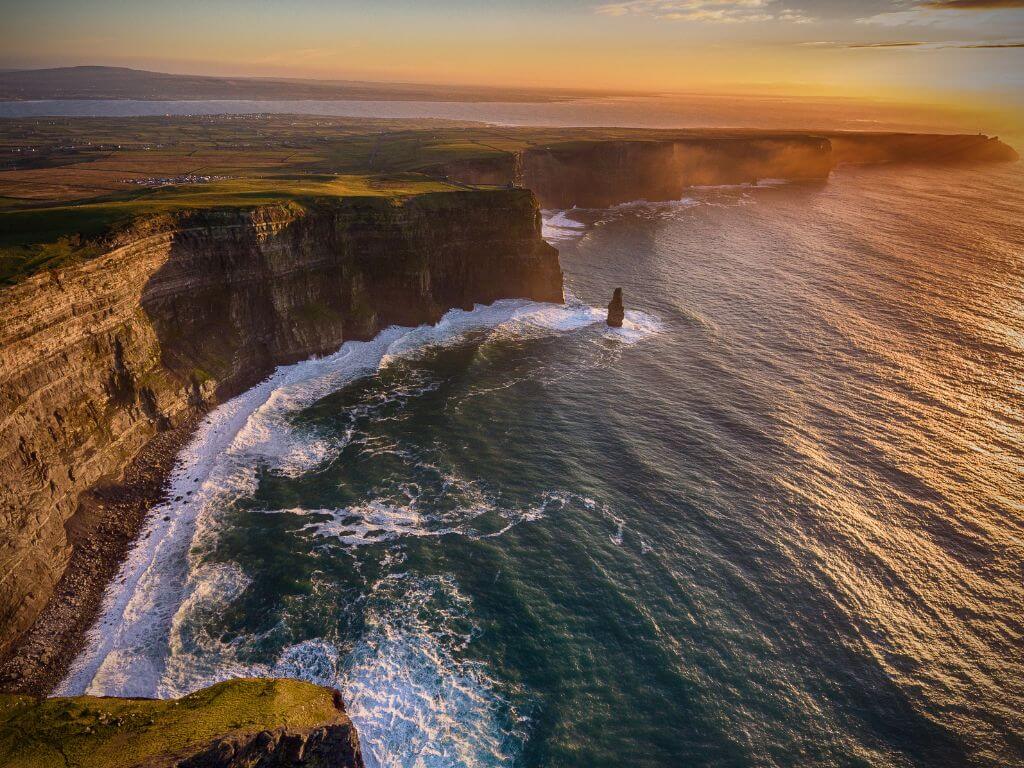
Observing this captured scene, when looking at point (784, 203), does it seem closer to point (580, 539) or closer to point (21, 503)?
point (580, 539)

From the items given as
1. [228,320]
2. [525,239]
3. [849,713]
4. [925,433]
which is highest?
[525,239]

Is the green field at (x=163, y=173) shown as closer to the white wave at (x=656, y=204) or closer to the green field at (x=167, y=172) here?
the green field at (x=167, y=172)

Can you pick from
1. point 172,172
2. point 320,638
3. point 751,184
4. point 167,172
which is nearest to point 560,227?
point 172,172

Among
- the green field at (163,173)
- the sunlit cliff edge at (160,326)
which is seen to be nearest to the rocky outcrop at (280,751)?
the sunlit cliff edge at (160,326)

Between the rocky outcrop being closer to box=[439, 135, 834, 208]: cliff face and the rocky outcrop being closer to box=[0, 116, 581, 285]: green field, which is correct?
box=[0, 116, 581, 285]: green field

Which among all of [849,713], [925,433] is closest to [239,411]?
[849,713]

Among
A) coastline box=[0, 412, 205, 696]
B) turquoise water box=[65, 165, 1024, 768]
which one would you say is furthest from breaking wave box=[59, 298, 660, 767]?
coastline box=[0, 412, 205, 696]
